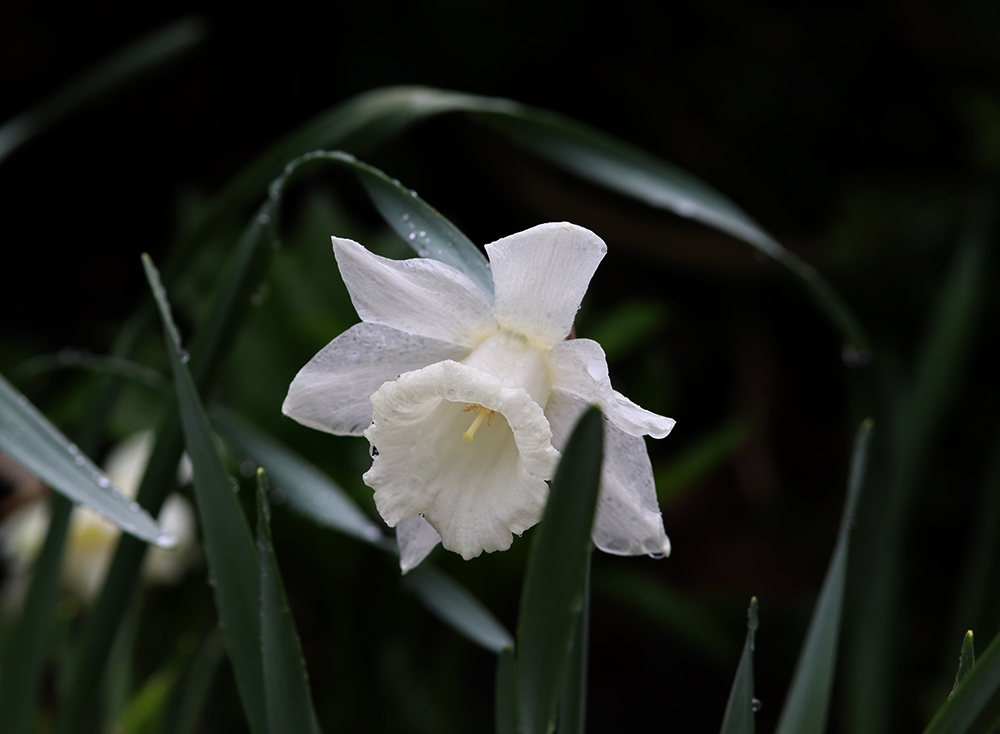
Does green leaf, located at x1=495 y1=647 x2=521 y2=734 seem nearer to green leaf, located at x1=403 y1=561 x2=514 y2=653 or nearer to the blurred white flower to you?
green leaf, located at x1=403 y1=561 x2=514 y2=653

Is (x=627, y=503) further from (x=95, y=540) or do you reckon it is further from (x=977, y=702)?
(x=95, y=540)

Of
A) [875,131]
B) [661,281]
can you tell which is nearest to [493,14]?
[661,281]

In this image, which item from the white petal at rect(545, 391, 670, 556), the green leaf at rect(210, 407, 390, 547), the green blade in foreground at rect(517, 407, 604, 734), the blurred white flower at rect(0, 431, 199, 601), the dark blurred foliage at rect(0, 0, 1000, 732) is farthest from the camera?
the dark blurred foliage at rect(0, 0, 1000, 732)

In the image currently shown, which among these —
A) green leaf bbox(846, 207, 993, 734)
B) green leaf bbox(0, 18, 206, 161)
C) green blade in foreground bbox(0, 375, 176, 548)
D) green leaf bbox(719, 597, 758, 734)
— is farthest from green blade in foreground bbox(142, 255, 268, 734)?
green leaf bbox(846, 207, 993, 734)

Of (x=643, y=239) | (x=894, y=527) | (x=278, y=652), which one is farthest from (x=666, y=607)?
(x=278, y=652)

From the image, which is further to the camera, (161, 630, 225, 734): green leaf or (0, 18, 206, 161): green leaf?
(0, 18, 206, 161): green leaf

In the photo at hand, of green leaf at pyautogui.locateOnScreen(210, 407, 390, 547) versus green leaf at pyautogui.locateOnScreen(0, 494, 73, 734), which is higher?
green leaf at pyautogui.locateOnScreen(210, 407, 390, 547)

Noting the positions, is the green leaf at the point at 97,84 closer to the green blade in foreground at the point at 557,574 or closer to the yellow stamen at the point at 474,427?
the yellow stamen at the point at 474,427
